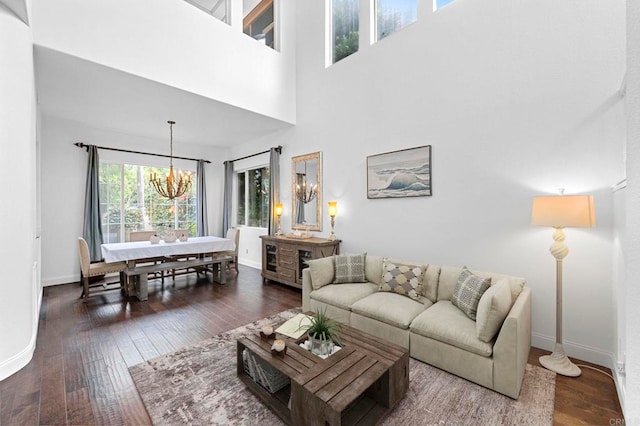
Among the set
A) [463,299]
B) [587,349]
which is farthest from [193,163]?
[587,349]

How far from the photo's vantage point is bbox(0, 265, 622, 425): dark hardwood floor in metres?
1.84

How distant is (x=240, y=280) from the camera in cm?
523

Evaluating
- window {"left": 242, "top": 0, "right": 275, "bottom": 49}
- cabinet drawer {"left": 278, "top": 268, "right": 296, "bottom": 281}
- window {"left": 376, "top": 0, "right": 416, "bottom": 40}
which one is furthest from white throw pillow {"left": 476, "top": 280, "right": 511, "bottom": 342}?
window {"left": 242, "top": 0, "right": 275, "bottom": 49}

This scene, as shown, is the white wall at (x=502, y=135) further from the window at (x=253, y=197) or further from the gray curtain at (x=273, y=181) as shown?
the window at (x=253, y=197)

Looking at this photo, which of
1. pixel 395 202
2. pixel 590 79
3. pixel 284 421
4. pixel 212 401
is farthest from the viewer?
pixel 395 202

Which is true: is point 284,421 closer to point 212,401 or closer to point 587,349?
point 212,401

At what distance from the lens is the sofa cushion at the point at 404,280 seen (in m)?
2.95

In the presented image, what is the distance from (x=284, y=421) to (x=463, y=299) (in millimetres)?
1790

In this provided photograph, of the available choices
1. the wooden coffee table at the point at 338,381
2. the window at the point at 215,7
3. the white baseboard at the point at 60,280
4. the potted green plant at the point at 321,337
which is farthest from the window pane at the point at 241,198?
the potted green plant at the point at 321,337

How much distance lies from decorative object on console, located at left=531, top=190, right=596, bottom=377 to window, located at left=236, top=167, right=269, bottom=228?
4872mm

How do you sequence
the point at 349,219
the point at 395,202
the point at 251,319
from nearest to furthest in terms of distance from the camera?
the point at 251,319
the point at 395,202
the point at 349,219

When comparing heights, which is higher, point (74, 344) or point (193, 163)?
point (193, 163)

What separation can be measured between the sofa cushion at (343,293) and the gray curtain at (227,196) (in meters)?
4.41

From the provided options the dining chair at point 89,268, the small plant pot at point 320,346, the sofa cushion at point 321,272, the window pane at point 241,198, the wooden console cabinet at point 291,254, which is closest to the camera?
the small plant pot at point 320,346
